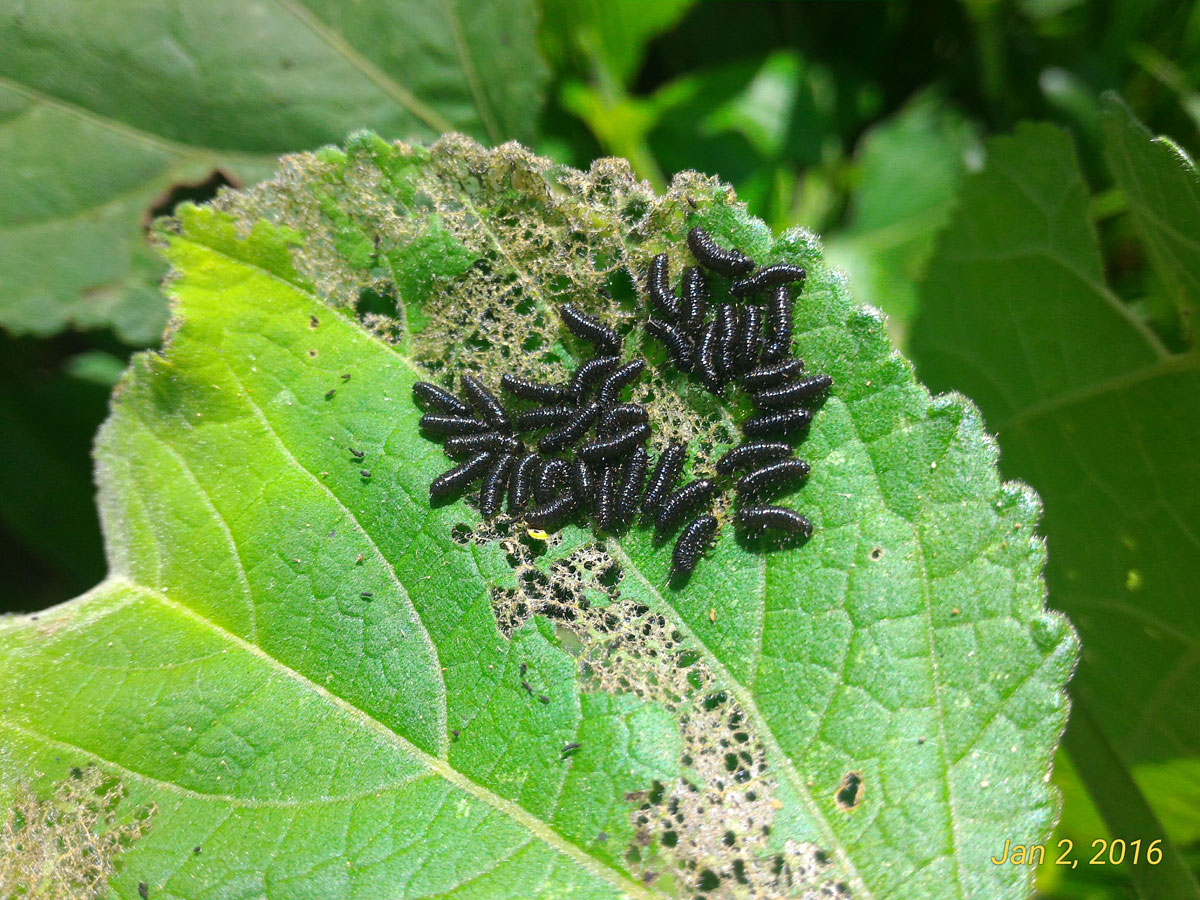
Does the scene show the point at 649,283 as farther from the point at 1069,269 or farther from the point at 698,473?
the point at 1069,269

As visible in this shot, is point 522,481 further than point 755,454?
Yes

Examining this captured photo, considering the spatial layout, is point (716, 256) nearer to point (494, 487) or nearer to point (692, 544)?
point (692, 544)

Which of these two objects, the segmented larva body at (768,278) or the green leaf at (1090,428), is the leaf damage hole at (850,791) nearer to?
the green leaf at (1090,428)

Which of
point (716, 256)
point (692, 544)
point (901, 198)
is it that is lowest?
point (692, 544)

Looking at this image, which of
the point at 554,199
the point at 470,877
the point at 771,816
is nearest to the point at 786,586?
the point at 771,816

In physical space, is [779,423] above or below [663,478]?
above

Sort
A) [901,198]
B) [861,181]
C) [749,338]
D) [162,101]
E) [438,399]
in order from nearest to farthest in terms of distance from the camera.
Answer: [749,338]
[438,399]
[162,101]
[901,198]
[861,181]

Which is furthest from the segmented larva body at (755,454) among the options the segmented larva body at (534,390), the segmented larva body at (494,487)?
the segmented larva body at (494,487)

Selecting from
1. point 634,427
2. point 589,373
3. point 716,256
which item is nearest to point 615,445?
point 634,427
